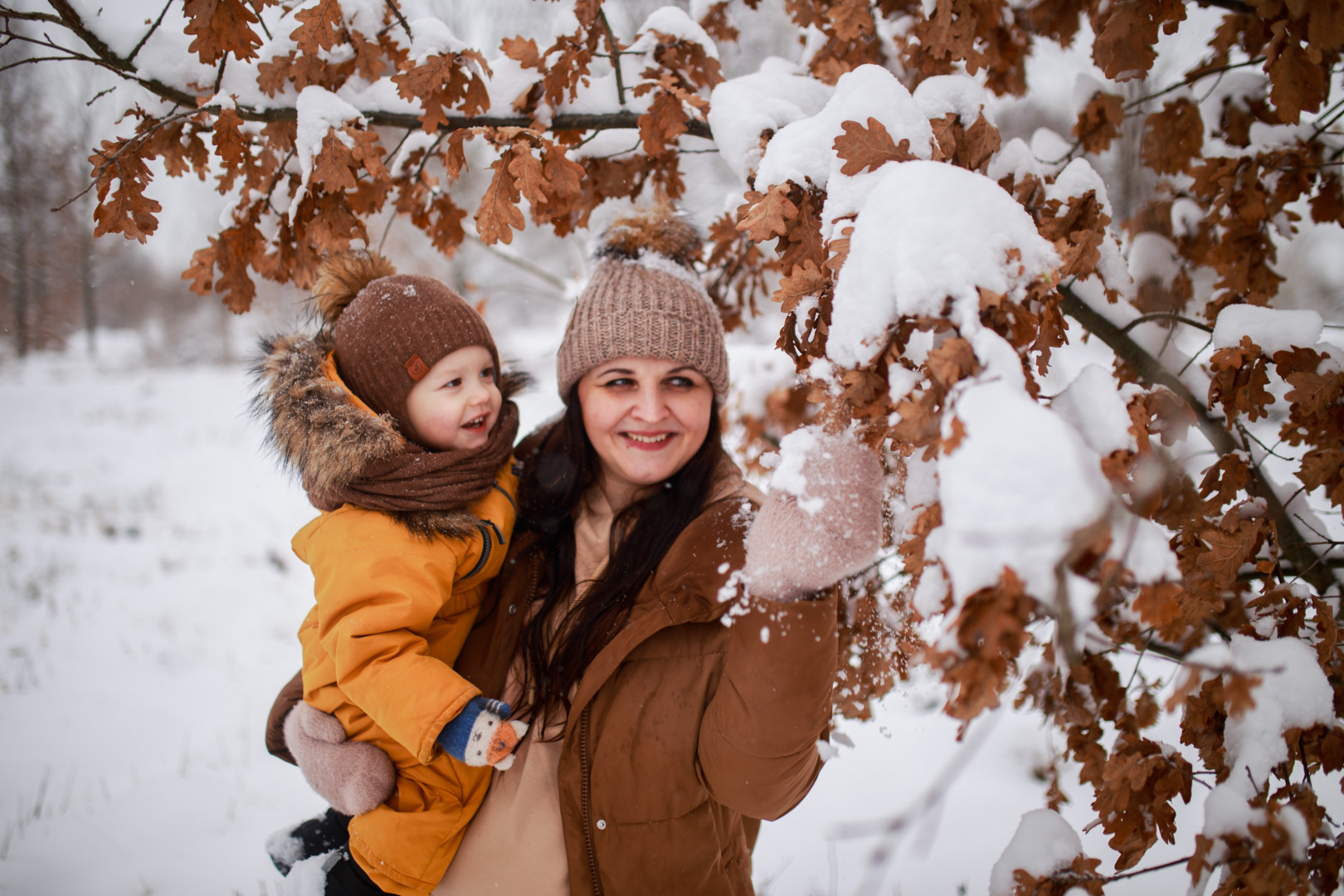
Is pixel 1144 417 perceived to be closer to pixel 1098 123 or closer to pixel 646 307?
pixel 646 307

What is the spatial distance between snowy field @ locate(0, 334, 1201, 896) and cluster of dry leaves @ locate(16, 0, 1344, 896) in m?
0.37

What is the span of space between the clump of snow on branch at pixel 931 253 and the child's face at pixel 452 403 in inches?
60.1

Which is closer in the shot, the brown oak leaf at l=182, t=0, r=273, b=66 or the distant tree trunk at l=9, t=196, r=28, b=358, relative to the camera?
the brown oak leaf at l=182, t=0, r=273, b=66

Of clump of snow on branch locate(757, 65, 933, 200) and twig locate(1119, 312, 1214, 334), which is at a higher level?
clump of snow on branch locate(757, 65, 933, 200)

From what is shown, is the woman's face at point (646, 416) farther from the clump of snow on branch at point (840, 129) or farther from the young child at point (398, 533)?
the clump of snow on branch at point (840, 129)

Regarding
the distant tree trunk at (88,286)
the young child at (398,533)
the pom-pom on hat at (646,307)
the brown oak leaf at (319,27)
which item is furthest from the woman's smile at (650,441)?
the distant tree trunk at (88,286)

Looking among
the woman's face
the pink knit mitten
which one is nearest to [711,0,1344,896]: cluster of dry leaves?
the woman's face

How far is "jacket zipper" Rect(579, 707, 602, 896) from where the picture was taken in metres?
1.72

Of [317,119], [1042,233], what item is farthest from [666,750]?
[317,119]

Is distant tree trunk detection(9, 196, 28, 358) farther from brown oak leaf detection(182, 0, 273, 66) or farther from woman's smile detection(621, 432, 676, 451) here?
woman's smile detection(621, 432, 676, 451)

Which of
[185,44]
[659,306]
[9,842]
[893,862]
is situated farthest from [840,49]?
[9,842]

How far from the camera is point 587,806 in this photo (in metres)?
1.72

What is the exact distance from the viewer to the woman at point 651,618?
1.35m

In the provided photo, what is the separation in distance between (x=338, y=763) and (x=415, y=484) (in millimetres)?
874
